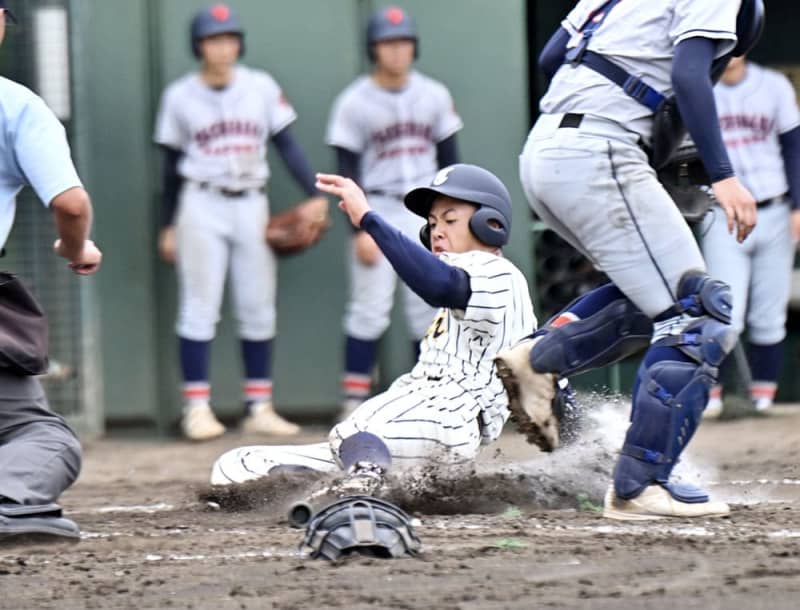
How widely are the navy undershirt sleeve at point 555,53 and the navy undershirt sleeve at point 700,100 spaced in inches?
24.2

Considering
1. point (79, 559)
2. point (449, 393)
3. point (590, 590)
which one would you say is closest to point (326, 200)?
point (449, 393)

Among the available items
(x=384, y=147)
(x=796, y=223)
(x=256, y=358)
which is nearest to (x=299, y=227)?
(x=384, y=147)

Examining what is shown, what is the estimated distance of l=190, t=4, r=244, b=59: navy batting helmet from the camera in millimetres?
8945

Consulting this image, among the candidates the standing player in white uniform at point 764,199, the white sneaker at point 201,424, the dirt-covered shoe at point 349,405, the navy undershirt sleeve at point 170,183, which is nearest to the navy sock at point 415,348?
the dirt-covered shoe at point 349,405

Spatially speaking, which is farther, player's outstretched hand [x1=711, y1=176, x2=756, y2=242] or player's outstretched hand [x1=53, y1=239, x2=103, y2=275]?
player's outstretched hand [x1=53, y1=239, x2=103, y2=275]

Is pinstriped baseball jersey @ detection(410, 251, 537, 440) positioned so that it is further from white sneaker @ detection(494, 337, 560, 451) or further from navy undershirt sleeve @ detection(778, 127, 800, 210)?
navy undershirt sleeve @ detection(778, 127, 800, 210)

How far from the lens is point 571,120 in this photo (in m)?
5.16

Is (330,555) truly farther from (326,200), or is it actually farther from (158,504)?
(326,200)

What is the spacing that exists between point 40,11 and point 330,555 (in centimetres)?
544

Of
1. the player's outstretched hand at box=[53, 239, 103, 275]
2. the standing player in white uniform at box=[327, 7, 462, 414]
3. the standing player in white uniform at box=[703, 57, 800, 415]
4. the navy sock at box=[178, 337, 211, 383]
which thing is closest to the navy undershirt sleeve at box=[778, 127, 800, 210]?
the standing player in white uniform at box=[703, 57, 800, 415]

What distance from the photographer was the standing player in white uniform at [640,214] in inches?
191

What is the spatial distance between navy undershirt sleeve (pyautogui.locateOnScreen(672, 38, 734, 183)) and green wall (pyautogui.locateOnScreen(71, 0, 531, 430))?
4.70 m

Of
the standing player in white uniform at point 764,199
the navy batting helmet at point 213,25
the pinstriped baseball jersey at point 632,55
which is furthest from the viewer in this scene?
the standing player in white uniform at point 764,199

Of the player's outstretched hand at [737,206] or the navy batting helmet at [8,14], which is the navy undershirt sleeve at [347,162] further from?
the player's outstretched hand at [737,206]
